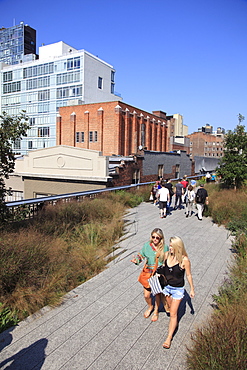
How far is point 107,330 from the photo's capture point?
14.3 feet

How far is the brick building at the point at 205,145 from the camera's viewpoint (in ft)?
236

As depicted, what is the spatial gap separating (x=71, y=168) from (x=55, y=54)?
54.6 meters

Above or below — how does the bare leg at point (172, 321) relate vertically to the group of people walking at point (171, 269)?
below

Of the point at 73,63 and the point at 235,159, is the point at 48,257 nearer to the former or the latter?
the point at 235,159

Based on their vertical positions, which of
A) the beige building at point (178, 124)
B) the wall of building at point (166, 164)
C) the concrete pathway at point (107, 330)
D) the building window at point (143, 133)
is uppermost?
the beige building at point (178, 124)

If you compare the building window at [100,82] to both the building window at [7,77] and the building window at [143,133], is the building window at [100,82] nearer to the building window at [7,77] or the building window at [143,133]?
the building window at [7,77]

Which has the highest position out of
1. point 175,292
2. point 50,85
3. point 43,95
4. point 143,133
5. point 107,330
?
point 50,85

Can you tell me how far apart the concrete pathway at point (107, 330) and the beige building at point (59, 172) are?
11977 mm

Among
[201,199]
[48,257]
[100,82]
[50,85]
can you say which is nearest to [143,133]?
[100,82]

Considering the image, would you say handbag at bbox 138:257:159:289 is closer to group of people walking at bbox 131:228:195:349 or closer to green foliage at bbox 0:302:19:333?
group of people walking at bbox 131:228:195:349

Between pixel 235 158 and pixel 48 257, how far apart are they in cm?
1307

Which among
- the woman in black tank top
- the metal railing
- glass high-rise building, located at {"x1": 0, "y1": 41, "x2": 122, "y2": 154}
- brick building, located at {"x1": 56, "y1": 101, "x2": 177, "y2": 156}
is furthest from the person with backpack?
glass high-rise building, located at {"x1": 0, "y1": 41, "x2": 122, "y2": 154}

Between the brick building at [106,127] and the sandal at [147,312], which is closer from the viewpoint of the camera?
the sandal at [147,312]

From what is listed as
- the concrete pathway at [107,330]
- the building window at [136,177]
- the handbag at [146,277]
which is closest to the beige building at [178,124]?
the building window at [136,177]
